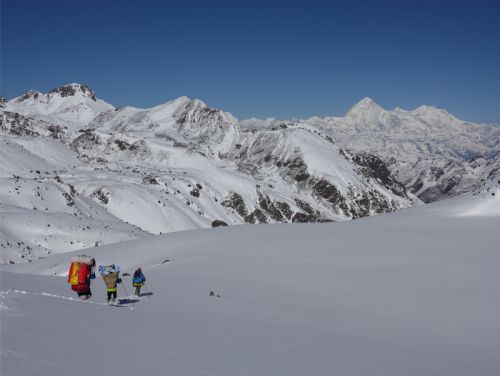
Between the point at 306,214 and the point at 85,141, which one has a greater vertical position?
the point at 85,141

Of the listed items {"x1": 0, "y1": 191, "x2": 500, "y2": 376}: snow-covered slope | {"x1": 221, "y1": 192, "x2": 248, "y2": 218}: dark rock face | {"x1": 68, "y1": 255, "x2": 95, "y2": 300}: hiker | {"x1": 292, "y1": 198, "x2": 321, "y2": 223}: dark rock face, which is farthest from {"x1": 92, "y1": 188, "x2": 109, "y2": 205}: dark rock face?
{"x1": 68, "y1": 255, "x2": 95, "y2": 300}: hiker

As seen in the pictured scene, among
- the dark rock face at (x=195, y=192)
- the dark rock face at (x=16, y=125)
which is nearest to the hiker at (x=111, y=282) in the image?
the dark rock face at (x=195, y=192)

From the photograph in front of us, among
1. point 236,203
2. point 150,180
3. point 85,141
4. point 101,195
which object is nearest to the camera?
point 101,195

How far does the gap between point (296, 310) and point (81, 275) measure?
668 cm

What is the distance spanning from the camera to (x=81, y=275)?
44.1 ft

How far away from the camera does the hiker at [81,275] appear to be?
44.0ft

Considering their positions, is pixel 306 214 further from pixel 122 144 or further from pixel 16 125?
pixel 16 125

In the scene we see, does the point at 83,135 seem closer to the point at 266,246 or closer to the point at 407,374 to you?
the point at 266,246

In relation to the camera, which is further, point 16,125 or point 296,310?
point 16,125

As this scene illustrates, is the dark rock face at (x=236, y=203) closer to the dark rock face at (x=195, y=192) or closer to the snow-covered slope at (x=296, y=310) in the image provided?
the dark rock face at (x=195, y=192)

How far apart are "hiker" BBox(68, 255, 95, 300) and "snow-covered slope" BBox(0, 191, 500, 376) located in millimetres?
1181

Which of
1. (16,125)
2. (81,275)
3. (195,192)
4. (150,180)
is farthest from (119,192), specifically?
(16,125)

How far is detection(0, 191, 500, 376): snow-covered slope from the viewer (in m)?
7.22

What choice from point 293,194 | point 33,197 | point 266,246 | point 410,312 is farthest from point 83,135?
point 410,312
